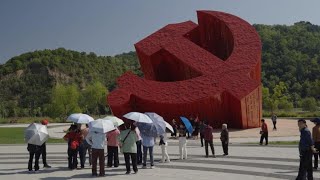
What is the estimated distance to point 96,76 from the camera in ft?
371

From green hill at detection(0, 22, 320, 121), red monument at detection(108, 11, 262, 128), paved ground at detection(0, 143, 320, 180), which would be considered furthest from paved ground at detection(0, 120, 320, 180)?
green hill at detection(0, 22, 320, 121)

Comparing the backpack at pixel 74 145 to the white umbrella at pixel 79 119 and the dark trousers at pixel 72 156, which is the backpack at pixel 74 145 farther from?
the white umbrella at pixel 79 119

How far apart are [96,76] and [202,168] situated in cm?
10380

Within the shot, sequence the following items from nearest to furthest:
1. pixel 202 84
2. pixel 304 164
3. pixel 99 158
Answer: pixel 304 164, pixel 99 158, pixel 202 84

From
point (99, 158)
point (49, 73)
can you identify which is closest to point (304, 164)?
point (99, 158)

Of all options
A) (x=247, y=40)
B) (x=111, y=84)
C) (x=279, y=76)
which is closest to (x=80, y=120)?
(x=247, y=40)

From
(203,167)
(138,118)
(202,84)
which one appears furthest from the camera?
(202,84)

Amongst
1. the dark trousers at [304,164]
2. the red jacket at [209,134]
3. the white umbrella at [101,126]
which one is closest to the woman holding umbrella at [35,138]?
the white umbrella at [101,126]

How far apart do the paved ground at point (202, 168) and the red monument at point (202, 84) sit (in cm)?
860

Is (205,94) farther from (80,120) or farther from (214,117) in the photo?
(80,120)

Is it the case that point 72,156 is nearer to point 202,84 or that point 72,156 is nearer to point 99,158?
point 99,158

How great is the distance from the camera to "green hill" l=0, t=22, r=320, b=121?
60.3 m

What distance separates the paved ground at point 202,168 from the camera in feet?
33.0

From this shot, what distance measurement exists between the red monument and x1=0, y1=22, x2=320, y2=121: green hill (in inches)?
991
